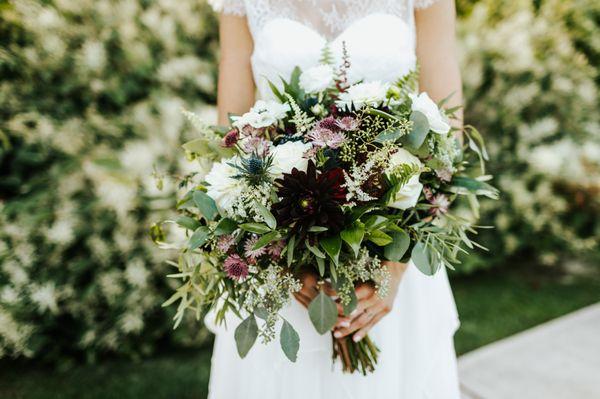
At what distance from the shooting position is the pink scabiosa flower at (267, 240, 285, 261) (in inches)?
43.6

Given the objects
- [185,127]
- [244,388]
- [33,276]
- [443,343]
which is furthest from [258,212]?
[33,276]

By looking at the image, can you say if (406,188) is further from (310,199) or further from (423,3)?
(423,3)

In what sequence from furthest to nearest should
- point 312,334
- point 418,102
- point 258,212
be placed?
point 312,334 → point 418,102 → point 258,212

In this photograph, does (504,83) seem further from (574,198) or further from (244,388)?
(244,388)

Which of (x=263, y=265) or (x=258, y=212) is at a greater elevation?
(x=258, y=212)

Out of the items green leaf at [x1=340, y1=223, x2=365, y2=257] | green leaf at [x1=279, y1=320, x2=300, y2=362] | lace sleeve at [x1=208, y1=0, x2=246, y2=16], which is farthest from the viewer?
lace sleeve at [x1=208, y1=0, x2=246, y2=16]

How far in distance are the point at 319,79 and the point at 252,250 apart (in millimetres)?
547

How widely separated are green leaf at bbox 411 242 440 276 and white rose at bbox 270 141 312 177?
1.15ft

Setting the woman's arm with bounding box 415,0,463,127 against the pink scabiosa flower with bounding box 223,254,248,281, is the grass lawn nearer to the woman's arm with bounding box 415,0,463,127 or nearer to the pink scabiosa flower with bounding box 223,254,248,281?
the pink scabiosa flower with bounding box 223,254,248,281

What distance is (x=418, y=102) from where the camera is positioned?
1190 mm

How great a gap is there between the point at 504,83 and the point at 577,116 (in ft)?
2.29

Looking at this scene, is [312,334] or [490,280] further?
[490,280]

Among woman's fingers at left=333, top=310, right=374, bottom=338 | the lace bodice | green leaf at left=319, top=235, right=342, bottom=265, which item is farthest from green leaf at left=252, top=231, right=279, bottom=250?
the lace bodice

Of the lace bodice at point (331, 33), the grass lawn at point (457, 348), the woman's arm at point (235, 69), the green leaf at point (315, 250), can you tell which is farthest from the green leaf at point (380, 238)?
the grass lawn at point (457, 348)
